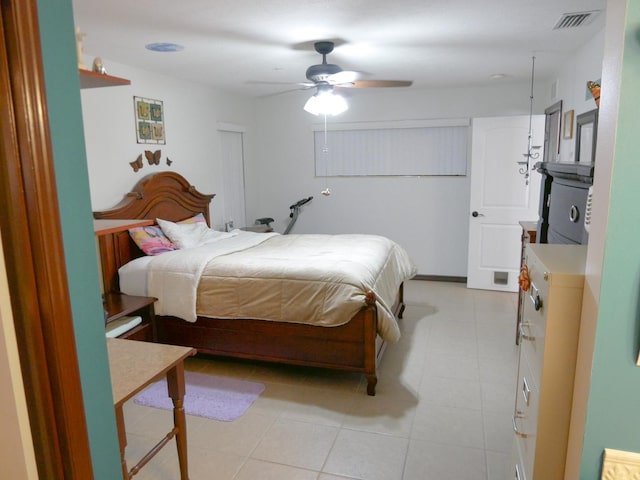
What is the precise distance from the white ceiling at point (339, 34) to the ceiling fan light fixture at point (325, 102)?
34 centimetres

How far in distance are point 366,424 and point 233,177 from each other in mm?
3800

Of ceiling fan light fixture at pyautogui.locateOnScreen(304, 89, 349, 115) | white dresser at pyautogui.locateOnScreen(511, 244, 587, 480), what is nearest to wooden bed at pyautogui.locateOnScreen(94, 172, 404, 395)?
white dresser at pyautogui.locateOnScreen(511, 244, 587, 480)

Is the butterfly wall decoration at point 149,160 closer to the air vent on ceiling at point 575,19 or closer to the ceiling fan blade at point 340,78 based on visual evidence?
the ceiling fan blade at point 340,78

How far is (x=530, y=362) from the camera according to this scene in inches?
61.7

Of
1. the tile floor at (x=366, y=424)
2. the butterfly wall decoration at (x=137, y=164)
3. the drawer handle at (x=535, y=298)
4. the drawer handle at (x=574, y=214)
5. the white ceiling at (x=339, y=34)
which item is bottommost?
the tile floor at (x=366, y=424)

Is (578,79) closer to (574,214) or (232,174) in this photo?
(574,214)

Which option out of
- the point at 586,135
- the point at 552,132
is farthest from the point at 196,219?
the point at 552,132

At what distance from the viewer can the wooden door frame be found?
0.98 metres

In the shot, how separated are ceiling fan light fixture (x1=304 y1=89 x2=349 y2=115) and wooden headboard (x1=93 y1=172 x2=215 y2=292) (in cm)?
159

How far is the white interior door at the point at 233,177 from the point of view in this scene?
5.47 meters

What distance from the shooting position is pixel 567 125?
156 inches

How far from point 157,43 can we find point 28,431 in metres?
2.84

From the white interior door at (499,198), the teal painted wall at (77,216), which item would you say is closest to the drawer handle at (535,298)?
the teal painted wall at (77,216)

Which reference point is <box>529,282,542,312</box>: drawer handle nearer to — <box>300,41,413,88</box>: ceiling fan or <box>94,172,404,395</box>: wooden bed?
<box>94,172,404,395</box>: wooden bed
